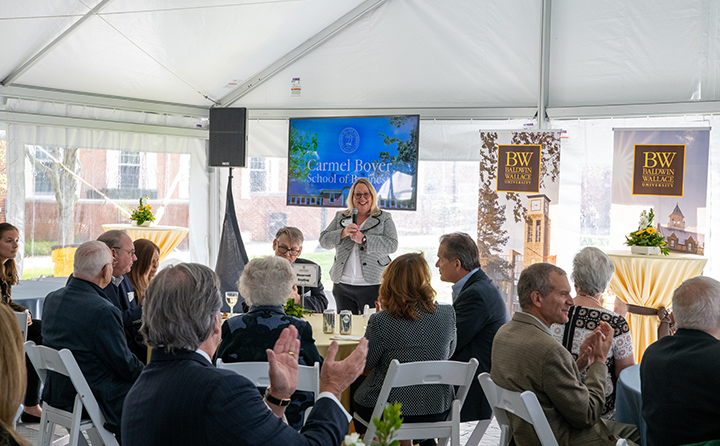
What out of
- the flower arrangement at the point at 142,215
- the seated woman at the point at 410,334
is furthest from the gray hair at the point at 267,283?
the flower arrangement at the point at 142,215

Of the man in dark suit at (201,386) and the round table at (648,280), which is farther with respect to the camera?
the round table at (648,280)

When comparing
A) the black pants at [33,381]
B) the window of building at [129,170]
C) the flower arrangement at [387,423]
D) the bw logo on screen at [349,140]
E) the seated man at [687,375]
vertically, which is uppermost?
the bw logo on screen at [349,140]

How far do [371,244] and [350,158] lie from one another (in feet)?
6.52

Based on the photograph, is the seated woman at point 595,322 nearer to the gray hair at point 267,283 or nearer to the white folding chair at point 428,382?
the white folding chair at point 428,382

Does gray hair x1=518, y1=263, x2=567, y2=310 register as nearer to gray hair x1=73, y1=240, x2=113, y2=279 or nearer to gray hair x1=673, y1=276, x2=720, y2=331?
gray hair x1=673, y1=276, x2=720, y2=331

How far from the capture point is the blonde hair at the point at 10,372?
128cm

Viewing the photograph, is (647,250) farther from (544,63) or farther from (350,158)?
(350,158)

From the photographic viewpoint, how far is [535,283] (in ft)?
9.37

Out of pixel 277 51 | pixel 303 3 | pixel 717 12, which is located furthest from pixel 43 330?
pixel 717 12

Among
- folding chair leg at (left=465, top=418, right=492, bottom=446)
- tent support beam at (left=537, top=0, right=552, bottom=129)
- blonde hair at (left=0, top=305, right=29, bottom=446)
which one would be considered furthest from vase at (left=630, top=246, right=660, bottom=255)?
blonde hair at (left=0, top=305, right=29, bottom=446)

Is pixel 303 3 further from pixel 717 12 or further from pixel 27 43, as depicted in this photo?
pixel 717 12

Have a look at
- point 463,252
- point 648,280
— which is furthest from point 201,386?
point 648,280

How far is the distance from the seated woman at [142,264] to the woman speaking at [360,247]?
1.78 meters

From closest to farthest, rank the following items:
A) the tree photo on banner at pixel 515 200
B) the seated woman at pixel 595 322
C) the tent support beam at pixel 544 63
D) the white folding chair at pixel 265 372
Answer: the white folding chair at pixel 265 372 → the seated woman at pixel 595 322 → the tree photo on banner at pixel 515 200 → the tent support beam at pixel 544 63
